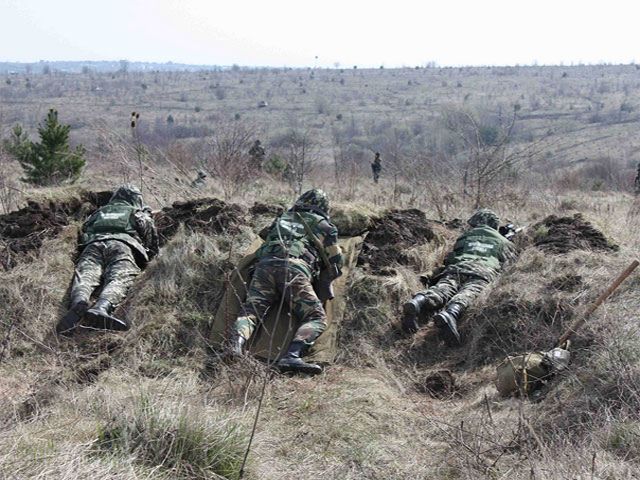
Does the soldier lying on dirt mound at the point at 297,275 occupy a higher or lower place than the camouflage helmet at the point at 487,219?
lower

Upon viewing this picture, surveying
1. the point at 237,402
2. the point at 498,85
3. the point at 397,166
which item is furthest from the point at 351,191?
the point at 498,85

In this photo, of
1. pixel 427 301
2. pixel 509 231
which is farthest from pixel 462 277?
pixel 509 231

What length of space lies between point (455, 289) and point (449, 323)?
702 millimetres

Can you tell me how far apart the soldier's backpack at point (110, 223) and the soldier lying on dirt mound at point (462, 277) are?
3380 mm

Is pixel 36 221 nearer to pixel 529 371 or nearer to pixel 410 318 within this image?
pixel 410 318

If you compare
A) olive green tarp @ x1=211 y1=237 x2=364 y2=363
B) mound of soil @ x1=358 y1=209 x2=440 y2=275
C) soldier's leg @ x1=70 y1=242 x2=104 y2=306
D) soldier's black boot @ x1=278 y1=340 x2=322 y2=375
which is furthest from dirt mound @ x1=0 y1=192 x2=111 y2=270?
mound of soil @ x1=358 y1=209 x2=440 y2=275

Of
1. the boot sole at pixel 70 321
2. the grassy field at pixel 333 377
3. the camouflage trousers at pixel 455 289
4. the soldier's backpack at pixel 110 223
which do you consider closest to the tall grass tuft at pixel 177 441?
the grassy field at pixel 333 377

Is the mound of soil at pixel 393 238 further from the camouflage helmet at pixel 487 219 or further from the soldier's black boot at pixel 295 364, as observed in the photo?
the soldier's black boot at pixel 295 364

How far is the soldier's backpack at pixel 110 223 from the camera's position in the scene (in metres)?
7.68

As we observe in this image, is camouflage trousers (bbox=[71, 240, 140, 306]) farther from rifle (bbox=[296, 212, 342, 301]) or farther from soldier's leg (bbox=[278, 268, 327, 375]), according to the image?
rifle (bbox=[296, 212, 342, 301])

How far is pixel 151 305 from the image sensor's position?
272 inches

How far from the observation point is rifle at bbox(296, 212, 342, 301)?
6.90 m

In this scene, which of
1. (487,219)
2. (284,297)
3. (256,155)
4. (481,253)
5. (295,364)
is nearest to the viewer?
(295,364)

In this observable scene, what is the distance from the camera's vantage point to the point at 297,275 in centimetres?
657
